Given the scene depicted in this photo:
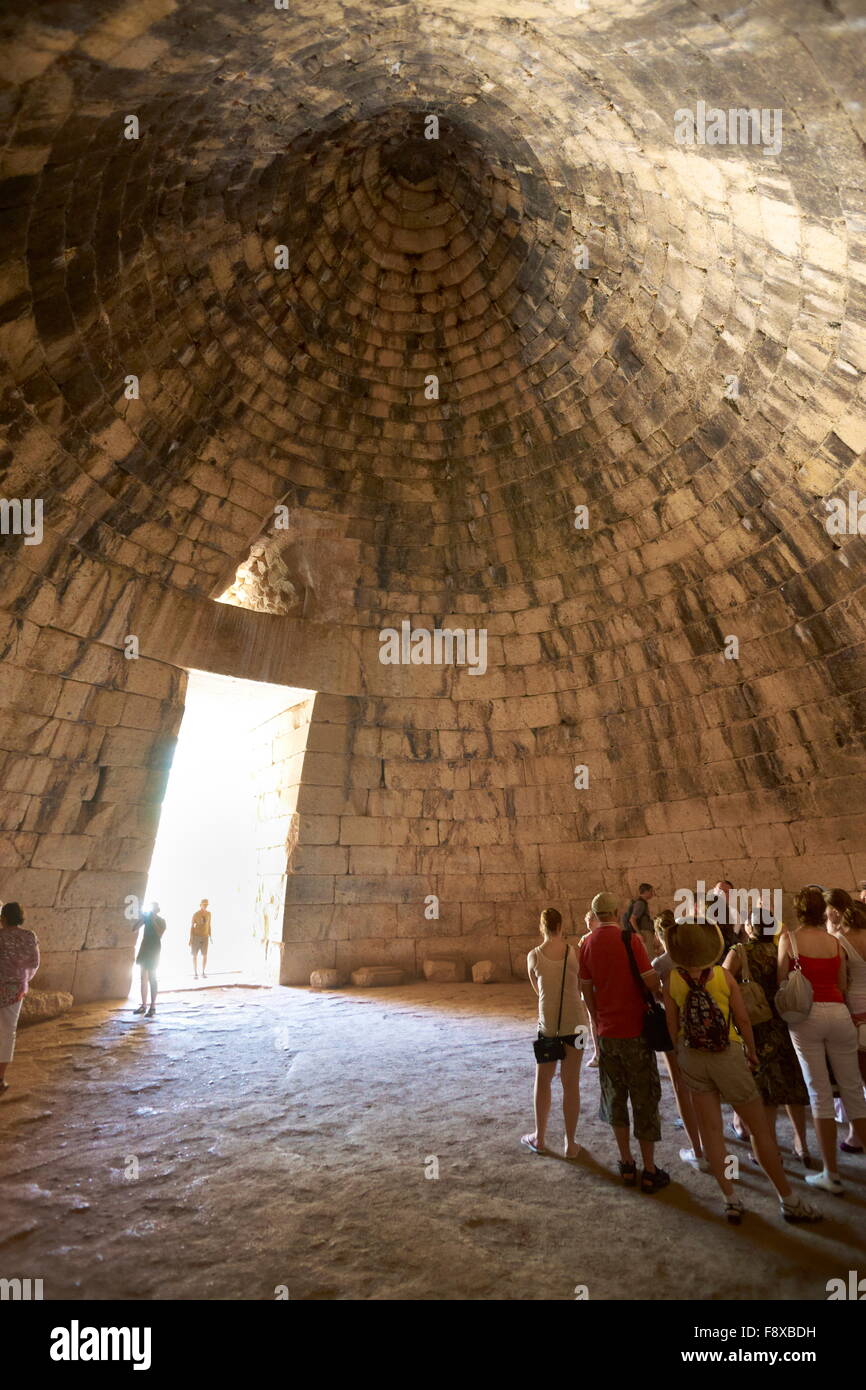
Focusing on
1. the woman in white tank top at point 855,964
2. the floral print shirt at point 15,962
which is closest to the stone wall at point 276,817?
the floral print shirt at point 15,962

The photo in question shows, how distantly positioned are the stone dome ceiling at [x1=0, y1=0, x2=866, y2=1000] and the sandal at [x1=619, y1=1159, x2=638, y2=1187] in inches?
235

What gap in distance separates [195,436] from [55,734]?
4199mm

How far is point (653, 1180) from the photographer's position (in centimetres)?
348

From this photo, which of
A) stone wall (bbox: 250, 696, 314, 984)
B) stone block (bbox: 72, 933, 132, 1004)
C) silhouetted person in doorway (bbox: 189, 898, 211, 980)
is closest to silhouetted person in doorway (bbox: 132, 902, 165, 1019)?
stone block (bbox: 72, 933, 132, 1004)

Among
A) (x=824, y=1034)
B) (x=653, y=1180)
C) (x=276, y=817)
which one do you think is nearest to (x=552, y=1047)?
(x=653, y=1180)

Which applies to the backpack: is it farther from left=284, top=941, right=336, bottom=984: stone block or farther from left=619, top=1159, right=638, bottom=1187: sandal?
left=284, top=941, right=336, bottom=984: stone block

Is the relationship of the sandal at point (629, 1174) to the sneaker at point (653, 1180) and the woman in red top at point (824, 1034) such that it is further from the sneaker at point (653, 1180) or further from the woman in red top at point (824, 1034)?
the woman in red top at point (824, 1034)

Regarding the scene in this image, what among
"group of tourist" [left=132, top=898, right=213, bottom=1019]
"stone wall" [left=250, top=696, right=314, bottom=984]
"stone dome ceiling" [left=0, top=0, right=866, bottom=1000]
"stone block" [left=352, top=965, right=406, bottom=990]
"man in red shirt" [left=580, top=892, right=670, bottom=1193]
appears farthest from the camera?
"stone wall" [left=250, top=696, right=314, bottom=984]

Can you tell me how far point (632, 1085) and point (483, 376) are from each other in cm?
956

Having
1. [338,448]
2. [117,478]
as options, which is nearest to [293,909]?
[117,478]

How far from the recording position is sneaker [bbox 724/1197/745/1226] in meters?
3.11

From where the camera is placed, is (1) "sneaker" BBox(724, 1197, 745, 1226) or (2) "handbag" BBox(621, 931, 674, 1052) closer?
(1) "sneaker" BBox(724, 1197, 745, 1226)

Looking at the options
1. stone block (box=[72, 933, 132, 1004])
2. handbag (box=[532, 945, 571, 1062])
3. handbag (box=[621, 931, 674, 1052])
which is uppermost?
handbag (box=[621, 931, 674, 1052])

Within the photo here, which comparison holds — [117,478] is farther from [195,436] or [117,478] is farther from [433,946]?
[433,946]
